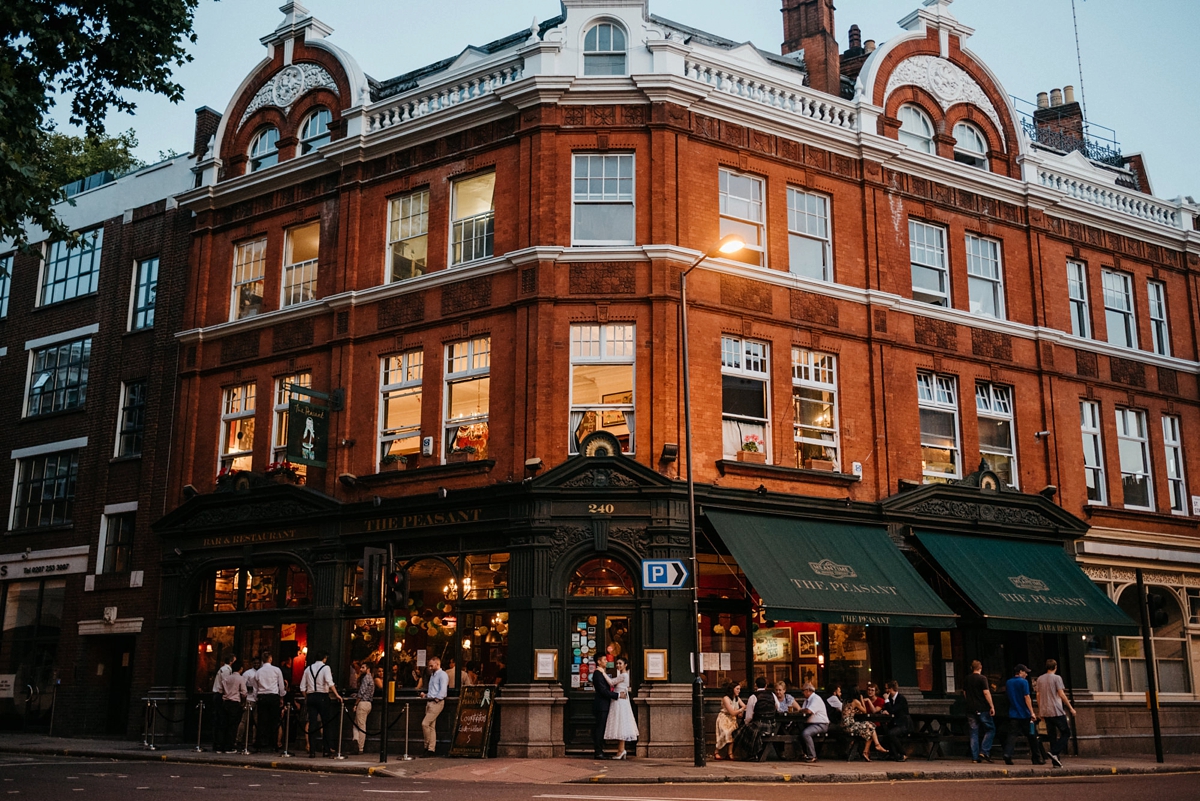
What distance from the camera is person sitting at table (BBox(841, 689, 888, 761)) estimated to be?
21.0 metres

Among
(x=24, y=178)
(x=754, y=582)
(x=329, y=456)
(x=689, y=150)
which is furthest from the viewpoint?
(x=329, y=456)

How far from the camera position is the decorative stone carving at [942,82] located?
90.0ft

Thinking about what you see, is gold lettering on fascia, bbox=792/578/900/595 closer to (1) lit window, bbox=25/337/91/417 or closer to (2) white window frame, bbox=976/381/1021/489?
(2) white window frame, bbox=976/381/1021/489

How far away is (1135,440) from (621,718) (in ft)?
53.5

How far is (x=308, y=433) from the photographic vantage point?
2444 cm

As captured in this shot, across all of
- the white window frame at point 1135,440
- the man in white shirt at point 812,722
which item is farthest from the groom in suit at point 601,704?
the white window frame at point 1135,440

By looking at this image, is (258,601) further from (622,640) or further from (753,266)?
(753,266)

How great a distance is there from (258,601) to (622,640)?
9040 mm

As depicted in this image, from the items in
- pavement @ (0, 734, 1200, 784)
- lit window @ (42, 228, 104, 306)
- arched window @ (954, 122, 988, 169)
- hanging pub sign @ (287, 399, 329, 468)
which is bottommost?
pavement @ (0, 734, 1200, 784)

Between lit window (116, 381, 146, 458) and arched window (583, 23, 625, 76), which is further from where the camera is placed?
lit window (116, 381, 146, 458)

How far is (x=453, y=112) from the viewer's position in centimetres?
2477

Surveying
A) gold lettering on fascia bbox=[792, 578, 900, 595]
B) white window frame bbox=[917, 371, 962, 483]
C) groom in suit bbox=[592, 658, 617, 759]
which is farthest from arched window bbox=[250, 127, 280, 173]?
gold lettering on fascia bbox=[792, 578, 900, 595]

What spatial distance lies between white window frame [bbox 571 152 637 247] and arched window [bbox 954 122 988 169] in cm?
909

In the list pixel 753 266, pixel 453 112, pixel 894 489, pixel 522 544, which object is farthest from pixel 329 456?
pixel 894 489
